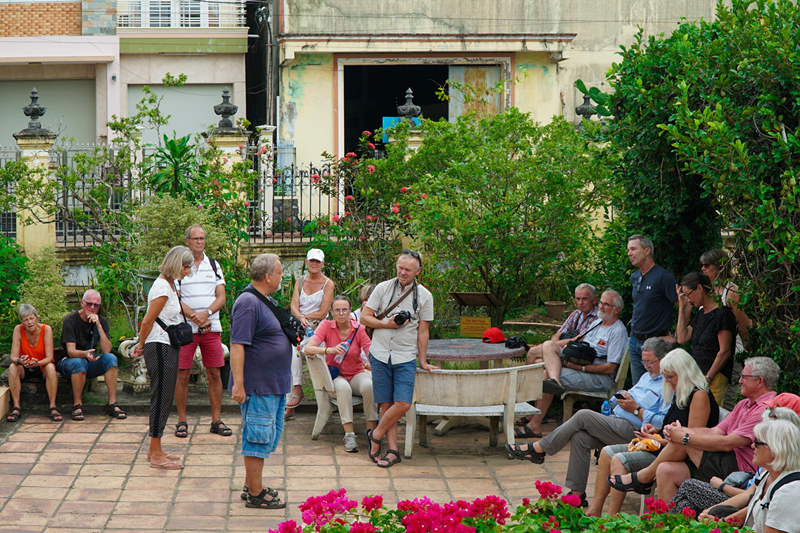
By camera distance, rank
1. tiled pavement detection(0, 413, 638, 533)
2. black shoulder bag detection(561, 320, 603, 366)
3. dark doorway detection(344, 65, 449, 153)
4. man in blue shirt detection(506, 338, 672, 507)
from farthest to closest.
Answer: dark doorway detection(344, 65, 449, 153), black shoulder bag detection(561, 320, 603, 366), man in blue shirt detection(506, 338, 672, 507), tiled pavement detection(0, 413, 638, 533)

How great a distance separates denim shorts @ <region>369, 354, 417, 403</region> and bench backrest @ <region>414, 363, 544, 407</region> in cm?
12

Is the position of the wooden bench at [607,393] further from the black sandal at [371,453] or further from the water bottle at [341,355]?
the water bottle at [341,355]

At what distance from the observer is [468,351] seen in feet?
24.9

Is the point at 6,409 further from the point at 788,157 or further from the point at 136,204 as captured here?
the point at 788,157

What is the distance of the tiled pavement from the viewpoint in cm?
564

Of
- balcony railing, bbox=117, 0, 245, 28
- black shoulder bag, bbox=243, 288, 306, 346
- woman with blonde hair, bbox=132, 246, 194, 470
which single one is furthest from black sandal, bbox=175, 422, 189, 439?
balcony railing, bbox=117, 0, 245, 28

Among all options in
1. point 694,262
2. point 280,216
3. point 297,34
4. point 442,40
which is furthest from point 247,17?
point 694,262

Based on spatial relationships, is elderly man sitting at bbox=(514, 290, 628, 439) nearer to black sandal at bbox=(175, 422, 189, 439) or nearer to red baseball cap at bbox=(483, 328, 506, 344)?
red baseball cap at bbox=(483, 328, 506, 344)

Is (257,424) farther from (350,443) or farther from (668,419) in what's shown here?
(668,419)

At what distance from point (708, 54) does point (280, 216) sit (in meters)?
7.99

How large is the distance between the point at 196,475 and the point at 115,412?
1.79m

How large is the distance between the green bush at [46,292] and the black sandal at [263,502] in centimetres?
414

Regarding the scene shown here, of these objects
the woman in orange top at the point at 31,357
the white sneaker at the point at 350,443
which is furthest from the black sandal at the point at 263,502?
the woman in orange top at the point at 31,357

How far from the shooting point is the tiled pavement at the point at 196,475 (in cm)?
564
